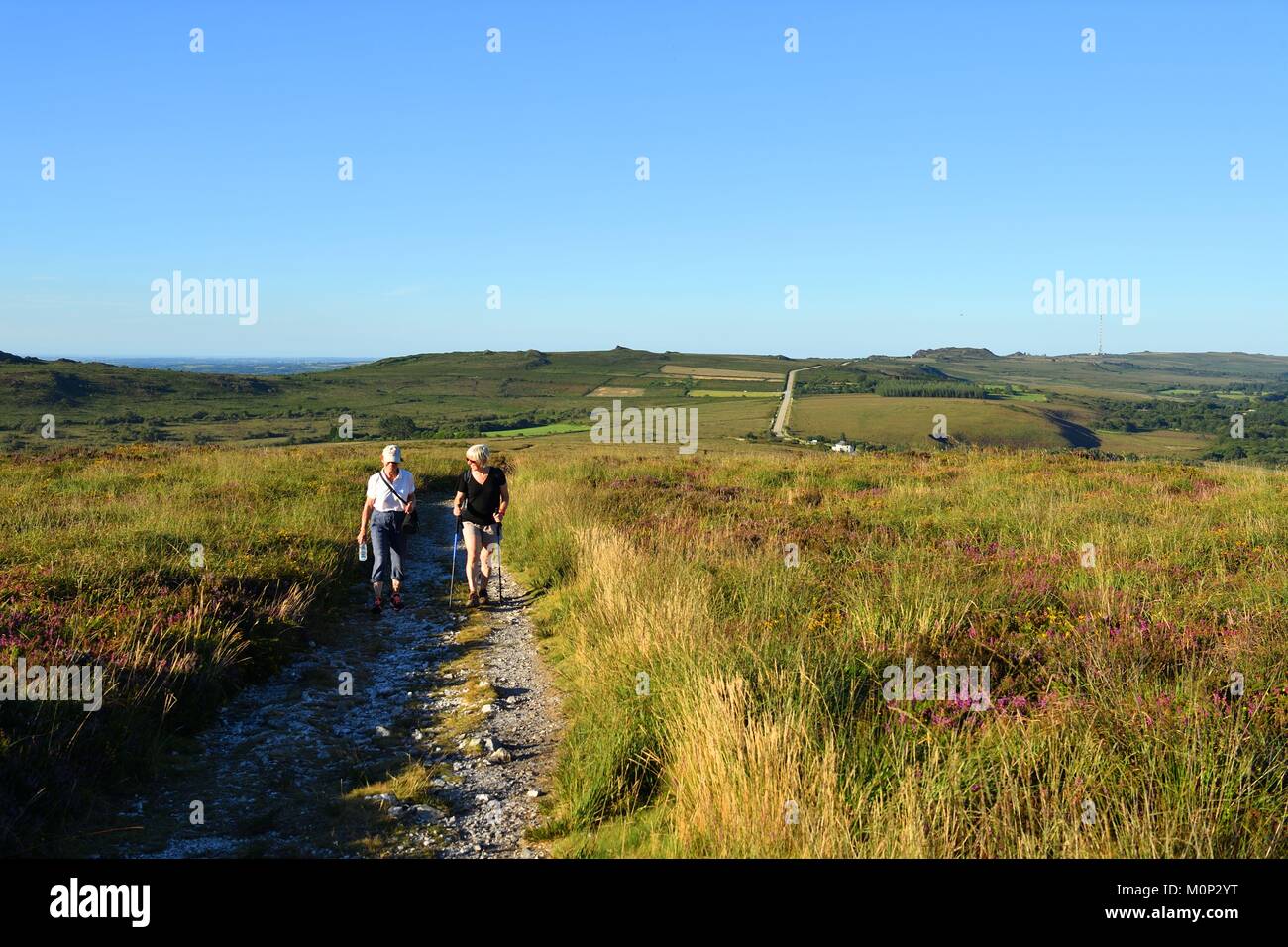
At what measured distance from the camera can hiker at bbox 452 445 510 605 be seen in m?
10.3

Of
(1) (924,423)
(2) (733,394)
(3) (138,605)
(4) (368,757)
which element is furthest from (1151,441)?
(2) (733,394)

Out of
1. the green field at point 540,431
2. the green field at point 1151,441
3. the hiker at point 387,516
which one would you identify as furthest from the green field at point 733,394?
the hiker at point 387,516

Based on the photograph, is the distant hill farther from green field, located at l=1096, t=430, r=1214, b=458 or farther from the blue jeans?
green field, located at l=1096, t=430, r=1214, b=458

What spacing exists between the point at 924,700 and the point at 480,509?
682cm

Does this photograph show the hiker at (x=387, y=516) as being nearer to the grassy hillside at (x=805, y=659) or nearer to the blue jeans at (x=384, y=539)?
the blue jeans at (x=384, y=539)

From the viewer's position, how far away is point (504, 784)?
16.9ft

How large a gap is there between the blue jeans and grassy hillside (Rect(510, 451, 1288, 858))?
2.22 metres

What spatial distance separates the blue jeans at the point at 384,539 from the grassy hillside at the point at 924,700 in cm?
222

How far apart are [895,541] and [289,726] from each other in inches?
333
